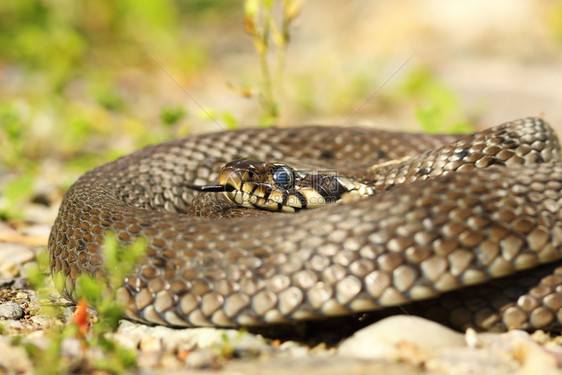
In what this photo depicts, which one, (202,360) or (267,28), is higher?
(267,28)

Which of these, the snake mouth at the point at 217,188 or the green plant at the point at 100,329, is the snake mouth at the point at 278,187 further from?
the green plant at the point at 100,329

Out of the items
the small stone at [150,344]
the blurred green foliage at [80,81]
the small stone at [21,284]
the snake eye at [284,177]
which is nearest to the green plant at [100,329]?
the small stone at [150,344]

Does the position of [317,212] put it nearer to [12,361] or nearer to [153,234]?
[153,234]

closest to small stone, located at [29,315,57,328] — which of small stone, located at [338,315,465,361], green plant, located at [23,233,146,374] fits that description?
green plant, located at [23,233,146,374]

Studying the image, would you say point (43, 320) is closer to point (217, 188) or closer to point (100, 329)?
point (100, 329)

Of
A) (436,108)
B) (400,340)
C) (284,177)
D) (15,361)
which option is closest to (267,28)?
(436,108)

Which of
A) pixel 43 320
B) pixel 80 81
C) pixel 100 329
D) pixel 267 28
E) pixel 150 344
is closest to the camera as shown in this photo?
pixel 100 329
